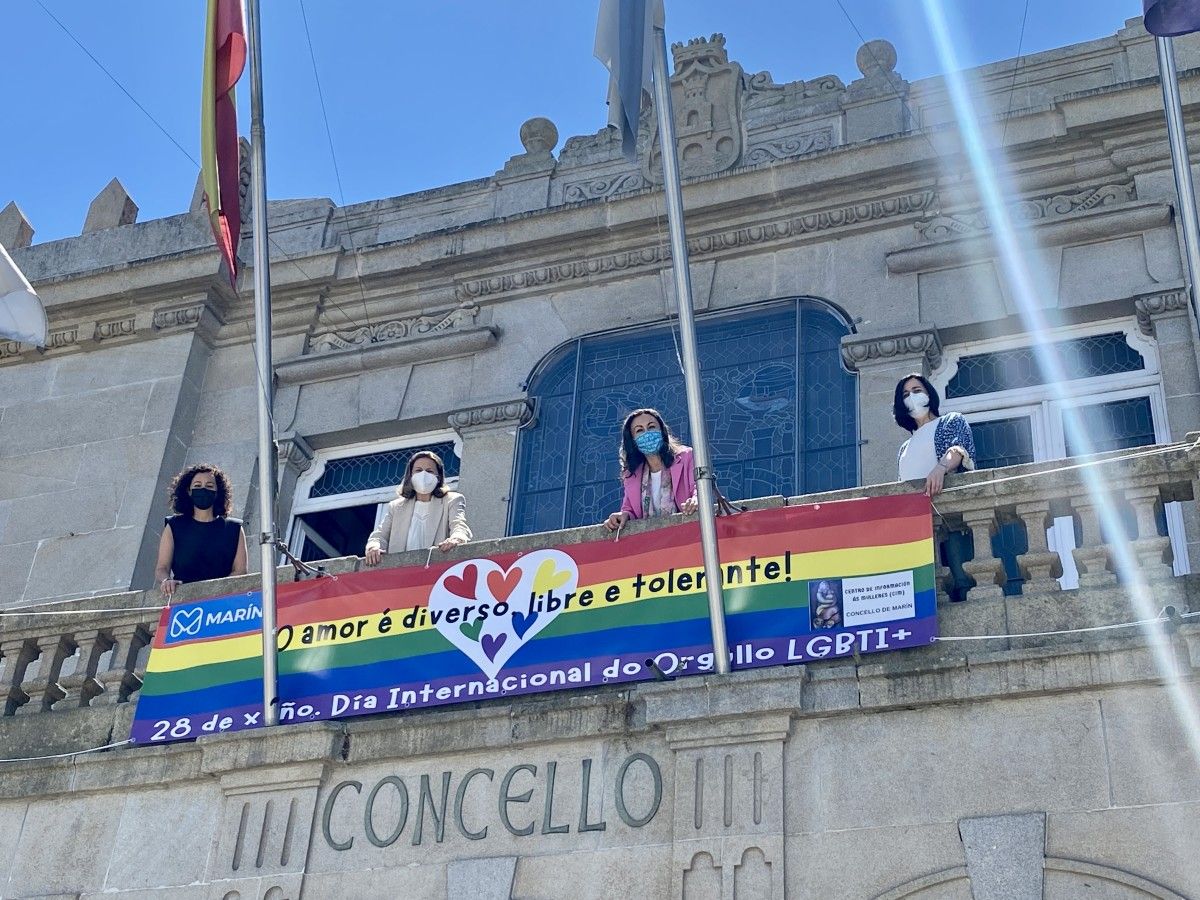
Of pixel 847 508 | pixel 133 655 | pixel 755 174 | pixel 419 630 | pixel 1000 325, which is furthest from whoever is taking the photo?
pixel 755 174

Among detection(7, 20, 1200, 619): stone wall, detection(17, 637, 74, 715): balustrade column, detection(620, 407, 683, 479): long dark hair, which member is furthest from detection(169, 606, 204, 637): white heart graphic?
detection(7, 20, 1200, 619): stone wall

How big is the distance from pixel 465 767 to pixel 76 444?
22.9 feet

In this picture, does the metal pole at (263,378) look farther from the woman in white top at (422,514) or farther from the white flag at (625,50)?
the white flag at (625,50)

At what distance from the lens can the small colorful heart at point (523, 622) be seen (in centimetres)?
1100

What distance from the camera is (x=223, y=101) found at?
1323 cm

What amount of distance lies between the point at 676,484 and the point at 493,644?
5.03 ft

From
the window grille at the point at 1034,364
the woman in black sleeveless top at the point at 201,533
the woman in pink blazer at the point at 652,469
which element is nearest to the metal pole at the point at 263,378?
the woman in black sleeveless top at the point at 201,533

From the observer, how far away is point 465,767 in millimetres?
10562

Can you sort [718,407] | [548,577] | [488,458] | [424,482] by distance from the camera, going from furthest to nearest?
[488,458] → [718,407] → [424,482] → [548,577]

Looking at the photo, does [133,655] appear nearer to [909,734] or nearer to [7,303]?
[7,303]

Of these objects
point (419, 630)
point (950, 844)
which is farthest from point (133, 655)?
point (950, 844)

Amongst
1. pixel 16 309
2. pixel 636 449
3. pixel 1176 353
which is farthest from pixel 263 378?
pixel 1176 353

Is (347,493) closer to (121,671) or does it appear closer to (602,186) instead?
(602,186)

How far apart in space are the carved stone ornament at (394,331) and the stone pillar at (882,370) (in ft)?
11.6
